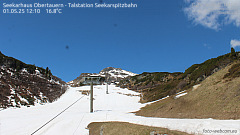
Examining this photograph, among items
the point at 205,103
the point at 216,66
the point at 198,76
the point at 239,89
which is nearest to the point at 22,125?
the point at 205,103

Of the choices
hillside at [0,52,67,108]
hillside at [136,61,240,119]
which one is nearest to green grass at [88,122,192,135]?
hillside at [136,61,240,119]

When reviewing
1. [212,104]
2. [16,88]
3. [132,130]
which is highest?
[16,88]

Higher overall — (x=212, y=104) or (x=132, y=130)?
(x=212, y=104)

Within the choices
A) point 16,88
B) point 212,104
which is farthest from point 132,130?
point 16,88

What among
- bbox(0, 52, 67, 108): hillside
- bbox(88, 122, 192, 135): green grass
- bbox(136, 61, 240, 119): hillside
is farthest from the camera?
bbox(0, 52, 67, 108): hillside

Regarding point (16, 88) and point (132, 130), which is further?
point (16, 88)

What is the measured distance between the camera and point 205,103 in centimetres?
1969

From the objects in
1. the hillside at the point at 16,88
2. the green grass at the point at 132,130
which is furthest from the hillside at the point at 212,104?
the hillside at the point at 16,88

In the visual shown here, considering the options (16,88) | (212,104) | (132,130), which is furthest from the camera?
(16,88)

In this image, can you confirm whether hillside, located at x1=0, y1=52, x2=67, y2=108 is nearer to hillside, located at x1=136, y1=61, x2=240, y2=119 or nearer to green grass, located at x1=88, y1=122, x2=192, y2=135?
green grass, located at x1=88, y1=122, x2=192, y2=135

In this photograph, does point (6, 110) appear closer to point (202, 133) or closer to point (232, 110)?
point (202, 133)

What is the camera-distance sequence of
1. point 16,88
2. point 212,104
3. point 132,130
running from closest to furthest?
point 132,130
point 212,104
point 16,88

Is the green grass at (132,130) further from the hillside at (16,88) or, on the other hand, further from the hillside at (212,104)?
the hillside at (16,88)

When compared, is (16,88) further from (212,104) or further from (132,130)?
(212,104)
